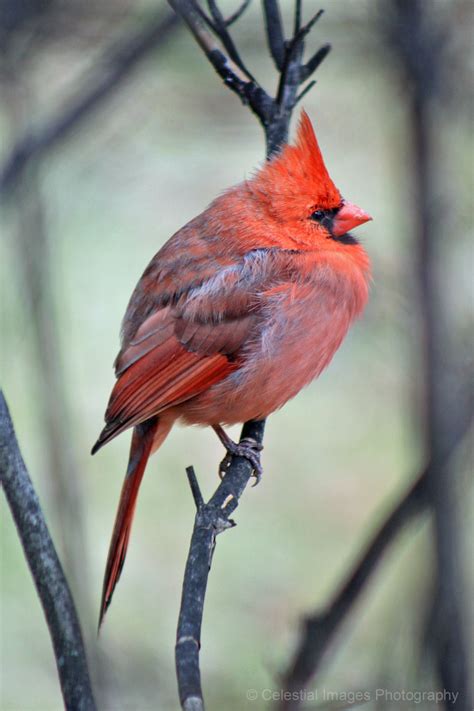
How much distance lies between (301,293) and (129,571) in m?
2.50

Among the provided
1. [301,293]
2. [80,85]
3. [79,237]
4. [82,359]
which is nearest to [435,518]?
[301,293]

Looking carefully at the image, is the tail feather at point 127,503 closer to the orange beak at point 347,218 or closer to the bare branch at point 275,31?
the orange beak at point 347,218

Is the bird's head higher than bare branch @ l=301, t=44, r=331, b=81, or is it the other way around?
bare branch @ l=301, t=44, r=331, b=81

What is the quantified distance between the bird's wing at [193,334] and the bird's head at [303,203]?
20 centimetres

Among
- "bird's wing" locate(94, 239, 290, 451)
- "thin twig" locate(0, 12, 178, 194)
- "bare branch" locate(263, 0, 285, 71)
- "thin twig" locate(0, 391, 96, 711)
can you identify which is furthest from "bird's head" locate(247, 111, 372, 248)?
"thin twig" locate(0, 391, 96, 711)

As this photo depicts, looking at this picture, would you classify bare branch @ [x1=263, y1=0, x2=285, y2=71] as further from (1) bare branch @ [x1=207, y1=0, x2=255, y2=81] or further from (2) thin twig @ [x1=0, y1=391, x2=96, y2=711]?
(2) thin twig @ [x1=0, y1=391, x2=96, y2=711]

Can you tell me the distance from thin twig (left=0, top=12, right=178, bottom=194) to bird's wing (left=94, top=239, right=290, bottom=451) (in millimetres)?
686

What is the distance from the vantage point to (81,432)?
19.0ft

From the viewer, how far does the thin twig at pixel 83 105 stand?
359 centimetres

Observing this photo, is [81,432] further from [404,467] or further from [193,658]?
[193,658]

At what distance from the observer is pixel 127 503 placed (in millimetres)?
3328

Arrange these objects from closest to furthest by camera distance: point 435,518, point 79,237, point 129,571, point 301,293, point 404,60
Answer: point 435,518
point 404,60
point 301,293
point 129,571
point 79,237

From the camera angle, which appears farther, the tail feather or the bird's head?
the bird's head

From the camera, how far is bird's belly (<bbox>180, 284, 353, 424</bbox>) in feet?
11.0
